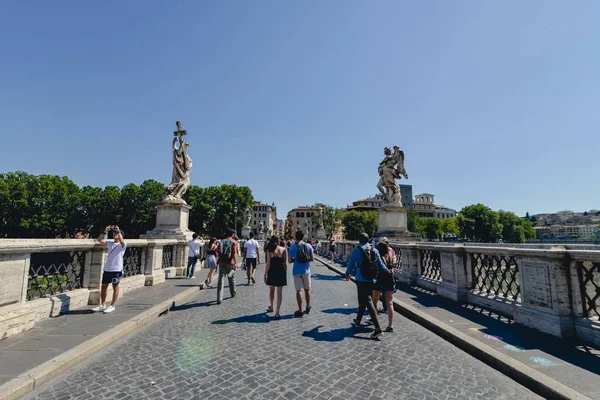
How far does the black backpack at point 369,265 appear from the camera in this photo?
5375mm

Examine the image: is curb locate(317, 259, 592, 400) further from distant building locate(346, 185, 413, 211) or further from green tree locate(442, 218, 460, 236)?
distant building locate(346, 185, 413, 211)

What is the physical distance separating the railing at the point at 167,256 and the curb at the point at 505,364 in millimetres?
10054

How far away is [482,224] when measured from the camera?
64.6m

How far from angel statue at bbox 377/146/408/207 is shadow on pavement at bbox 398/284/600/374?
8389 millimetres

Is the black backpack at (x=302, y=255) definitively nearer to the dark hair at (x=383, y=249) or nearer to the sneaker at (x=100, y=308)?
the dark hair at (x=383, y=249)

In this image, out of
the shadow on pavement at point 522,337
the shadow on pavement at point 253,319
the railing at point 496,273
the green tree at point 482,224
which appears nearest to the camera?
the shadow on pavement at point 522,337

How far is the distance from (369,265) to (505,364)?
227 centimetres

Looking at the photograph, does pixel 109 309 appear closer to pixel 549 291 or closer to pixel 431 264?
pixel 549 291

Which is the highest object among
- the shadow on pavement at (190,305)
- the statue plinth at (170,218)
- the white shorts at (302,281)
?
the statue plinth at (170,218)

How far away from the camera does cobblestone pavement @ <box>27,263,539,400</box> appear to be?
326cm

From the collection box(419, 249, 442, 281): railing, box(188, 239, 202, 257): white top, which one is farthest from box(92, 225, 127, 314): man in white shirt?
box(419, 249, 442, 281): railing

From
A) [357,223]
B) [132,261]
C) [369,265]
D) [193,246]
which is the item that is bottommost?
[132,261]

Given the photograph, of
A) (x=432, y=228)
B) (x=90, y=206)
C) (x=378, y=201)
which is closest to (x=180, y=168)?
(x=90, y=206)

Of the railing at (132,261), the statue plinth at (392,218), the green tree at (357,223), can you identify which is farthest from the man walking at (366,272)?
the green tree at (357,223)
